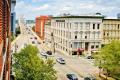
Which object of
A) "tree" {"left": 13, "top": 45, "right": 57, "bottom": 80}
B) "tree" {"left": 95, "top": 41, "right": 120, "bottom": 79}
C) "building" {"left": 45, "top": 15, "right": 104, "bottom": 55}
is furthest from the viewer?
"building" {"left": 45, "top": 15, "right": 104, "bottom": 55}

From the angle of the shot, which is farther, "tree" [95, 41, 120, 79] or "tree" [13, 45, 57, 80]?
"tree" [95, 41, 120, 79]

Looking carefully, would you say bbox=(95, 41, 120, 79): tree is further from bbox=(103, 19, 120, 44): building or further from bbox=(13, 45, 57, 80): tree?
bbox=(103, 19, 120, 44): building

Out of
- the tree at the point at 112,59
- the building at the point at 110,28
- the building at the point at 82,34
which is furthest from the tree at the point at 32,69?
the building at the point at 110,28

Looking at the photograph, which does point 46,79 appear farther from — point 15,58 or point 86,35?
point 86,35

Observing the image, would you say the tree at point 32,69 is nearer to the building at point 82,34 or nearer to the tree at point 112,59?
the tree at point 112,59

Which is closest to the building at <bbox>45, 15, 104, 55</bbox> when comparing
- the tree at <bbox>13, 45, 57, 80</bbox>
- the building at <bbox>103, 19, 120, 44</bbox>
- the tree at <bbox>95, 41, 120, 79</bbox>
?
the building at <bbox>103, 19, 120, 44</bbox>

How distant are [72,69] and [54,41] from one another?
160 ft

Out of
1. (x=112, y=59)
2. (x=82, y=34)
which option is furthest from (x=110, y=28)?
(x=112, y=59)

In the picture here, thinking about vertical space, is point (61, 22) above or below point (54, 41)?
above

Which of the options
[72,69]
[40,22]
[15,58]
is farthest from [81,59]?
[40,22]

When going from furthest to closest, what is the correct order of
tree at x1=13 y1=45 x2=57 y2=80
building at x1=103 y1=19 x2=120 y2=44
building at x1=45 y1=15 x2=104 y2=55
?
1. building at x1=103 y1=19 x2=120 y2=44
2. building at x1=45 y1=15 x2=104 y2=55
3. tree at x1=13 y1=45 x2=57 y2=80

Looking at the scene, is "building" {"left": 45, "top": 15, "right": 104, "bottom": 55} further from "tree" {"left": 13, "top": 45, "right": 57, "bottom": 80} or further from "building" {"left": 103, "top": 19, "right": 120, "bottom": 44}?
"tree" {"left": 13, "top": 45, "right": 57, "bottom": 80}

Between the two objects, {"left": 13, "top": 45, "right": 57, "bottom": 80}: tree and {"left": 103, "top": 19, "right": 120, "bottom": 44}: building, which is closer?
{"left": 13, "top": 45, "right": 57, "bottom": 80}: tree

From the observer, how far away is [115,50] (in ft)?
179
